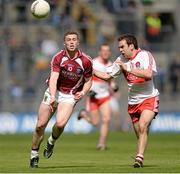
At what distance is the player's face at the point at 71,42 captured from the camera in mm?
15258

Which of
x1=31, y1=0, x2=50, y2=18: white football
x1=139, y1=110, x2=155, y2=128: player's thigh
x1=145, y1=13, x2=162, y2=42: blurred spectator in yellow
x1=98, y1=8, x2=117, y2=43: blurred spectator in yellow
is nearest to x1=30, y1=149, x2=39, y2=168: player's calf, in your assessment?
x1=139, y1=110, x2=155, y2=128: player's thigh

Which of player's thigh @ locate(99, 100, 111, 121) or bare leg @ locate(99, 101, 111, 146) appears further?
player's thigh @ locate(99, 100, 111, 121)

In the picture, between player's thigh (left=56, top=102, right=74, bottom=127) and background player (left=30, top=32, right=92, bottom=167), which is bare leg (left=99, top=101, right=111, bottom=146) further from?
player's thigh (left=56, top=102, right=74, bottom=127)

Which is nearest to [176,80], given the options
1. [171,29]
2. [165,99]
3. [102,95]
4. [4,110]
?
[165,99]

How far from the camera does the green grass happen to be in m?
14.6

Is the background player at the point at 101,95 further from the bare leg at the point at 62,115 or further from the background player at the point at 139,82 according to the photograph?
the bare leg at the point at 62,115

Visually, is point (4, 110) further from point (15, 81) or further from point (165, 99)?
point (165, 99)

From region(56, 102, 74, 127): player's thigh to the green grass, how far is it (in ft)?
2.79

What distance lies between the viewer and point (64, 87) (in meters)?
15.6

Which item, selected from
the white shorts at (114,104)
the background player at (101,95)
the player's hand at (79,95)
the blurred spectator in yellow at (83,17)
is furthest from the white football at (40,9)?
the blurred spectator in yellow at (83,17)

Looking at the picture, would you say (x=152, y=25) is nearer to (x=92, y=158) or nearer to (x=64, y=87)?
(x=92, y=158)

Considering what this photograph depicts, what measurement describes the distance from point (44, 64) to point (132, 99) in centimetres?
1914

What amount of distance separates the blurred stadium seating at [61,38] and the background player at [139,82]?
1866 cm

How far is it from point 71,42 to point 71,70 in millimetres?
555
